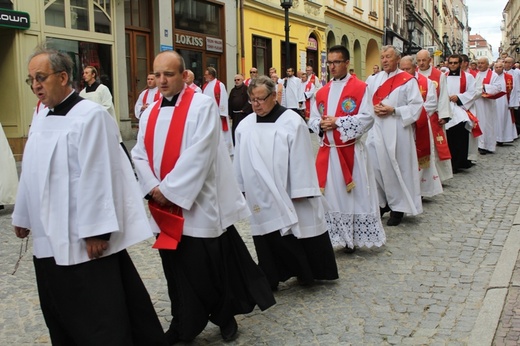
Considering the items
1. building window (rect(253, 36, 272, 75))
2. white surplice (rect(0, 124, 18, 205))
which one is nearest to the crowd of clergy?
white surplice (rect(0, 124, 18, 205))

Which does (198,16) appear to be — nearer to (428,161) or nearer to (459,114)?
(459,114)

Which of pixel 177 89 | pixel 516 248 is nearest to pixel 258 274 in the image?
pixel 177 89

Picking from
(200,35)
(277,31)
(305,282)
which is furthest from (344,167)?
(277,31)

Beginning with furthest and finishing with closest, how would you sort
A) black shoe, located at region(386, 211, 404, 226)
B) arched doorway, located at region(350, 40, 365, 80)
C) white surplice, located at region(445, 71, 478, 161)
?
1. arched doorway, located at region(350, 40, 365, 80)
2. white surplice, located at region(445, 71, 478, 161)
3. black shoe, located at region(386, 211, 404, 226)

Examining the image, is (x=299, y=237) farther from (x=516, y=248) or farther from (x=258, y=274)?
(x=516, y=248)

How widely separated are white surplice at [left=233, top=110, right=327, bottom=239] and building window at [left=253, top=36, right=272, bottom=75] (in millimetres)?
17664

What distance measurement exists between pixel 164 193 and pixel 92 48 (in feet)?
38.5

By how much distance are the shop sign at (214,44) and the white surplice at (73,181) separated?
642 inches

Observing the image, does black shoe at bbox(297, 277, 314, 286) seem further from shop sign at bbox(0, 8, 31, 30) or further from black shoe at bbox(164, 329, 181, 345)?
shop sign at bbox(0, 8, 31, 30)

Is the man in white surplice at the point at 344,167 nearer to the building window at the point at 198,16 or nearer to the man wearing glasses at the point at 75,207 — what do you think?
the man wearing glasses at the point at 75,207

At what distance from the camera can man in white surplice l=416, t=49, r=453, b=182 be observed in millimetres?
9477

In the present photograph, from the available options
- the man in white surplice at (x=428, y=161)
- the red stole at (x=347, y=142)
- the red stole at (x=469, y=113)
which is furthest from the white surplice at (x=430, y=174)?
the red stole at (x=469, y=113)

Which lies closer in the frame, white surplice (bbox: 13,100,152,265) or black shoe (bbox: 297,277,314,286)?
white surplice (bbox: 13,100,152,265)

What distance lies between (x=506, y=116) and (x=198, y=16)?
8879mm
